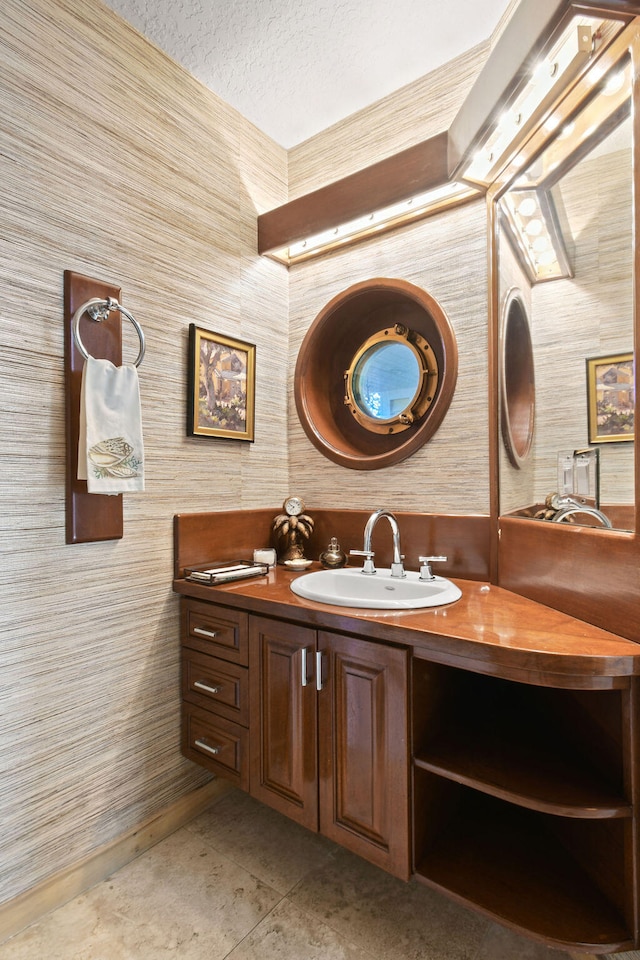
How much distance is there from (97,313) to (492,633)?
1401mm

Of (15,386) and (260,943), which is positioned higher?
(15,386)

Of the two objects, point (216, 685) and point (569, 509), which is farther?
point (216, 685)

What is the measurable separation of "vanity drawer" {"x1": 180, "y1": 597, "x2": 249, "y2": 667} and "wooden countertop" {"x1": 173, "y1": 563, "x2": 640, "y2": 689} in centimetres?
5

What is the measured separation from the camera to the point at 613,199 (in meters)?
1.06

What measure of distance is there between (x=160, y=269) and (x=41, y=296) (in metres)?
0.44

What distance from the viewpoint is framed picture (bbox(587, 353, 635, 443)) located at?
3.35 ft

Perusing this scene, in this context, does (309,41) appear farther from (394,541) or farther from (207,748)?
(207,748)

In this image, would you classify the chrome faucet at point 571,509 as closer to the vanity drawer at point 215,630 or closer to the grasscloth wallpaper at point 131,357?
the grasscloth wallpaper at point 131,357

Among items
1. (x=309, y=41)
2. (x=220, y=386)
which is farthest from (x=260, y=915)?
(x=309, y=41)

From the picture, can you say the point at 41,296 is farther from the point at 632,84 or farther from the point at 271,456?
the point at 632,84

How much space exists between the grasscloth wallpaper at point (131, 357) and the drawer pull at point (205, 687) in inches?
4.4

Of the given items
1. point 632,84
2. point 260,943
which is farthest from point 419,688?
point 632,84

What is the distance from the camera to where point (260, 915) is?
128cm

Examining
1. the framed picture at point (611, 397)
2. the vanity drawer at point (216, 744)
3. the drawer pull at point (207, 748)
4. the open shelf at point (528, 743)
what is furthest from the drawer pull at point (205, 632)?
the framed picture at point (611, 397)
